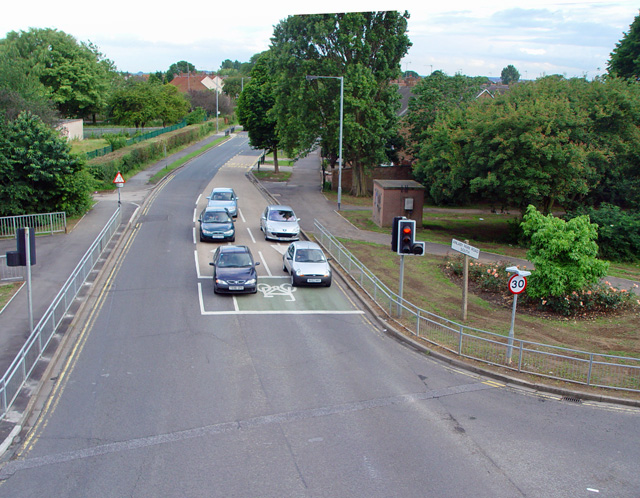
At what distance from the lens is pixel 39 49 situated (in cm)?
6944

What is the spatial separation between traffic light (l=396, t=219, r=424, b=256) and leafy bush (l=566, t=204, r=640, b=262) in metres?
16.8

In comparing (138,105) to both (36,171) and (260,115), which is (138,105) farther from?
(36,171)

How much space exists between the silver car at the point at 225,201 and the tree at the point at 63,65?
1743 inches

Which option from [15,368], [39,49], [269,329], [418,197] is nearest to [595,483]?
[269,329]

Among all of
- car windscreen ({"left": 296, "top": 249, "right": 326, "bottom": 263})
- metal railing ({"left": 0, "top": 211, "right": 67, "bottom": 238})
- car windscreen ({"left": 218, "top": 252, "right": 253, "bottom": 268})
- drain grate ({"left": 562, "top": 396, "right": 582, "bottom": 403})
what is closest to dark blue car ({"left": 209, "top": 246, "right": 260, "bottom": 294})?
car windscreen ({"left": 218, "top": 252, "right": 253, "bottom": 268})

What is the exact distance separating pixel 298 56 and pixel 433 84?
11.2 meters

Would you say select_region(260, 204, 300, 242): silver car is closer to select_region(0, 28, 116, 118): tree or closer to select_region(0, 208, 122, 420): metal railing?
select_region(0, 208, 122, 420): metal railing

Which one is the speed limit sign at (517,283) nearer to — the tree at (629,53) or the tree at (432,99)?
the tree at (432,99)

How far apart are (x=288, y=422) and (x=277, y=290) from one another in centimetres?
973

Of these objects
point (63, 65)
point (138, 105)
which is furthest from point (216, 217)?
point (63, 65)

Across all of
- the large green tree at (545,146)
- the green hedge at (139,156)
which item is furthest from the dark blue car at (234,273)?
the green hedge at (139,156)

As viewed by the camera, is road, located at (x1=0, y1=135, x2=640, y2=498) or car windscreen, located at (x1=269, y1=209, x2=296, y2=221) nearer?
road, located at (x1=0, y1=135, x2=640, y2=498)

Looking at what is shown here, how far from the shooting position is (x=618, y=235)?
2977 centimetres

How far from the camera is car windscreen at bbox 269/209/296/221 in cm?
2881
